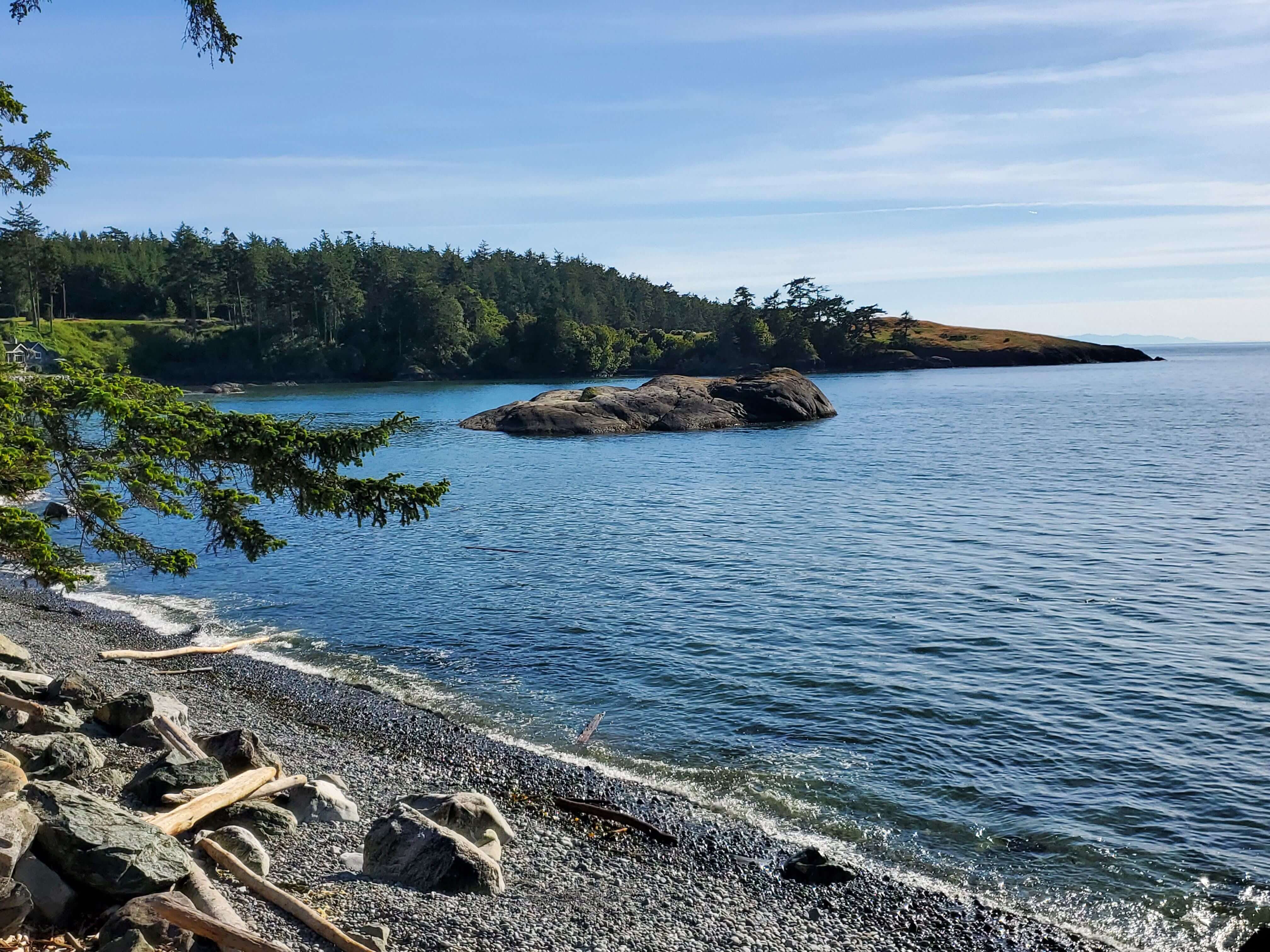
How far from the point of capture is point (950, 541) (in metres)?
33.8

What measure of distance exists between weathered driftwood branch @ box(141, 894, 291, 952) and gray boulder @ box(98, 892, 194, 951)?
36 millimetres

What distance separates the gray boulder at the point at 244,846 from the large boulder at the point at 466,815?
7.21ft

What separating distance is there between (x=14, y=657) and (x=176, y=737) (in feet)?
22.0

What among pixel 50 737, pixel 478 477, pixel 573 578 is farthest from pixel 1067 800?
pixel 478 477

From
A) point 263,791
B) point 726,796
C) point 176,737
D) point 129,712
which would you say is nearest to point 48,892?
point 263,791

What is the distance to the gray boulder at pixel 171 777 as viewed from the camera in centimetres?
1224

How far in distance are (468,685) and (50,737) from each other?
29.3 feet

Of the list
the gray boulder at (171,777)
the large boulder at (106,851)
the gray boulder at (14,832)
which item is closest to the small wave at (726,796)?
the gray boulder at (171,777)

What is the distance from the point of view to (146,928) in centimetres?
832

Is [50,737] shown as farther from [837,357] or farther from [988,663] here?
[837,357]

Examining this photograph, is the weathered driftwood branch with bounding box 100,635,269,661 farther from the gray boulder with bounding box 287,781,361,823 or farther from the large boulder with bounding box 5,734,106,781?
the gray boulder with bounding box 287,781,361,823

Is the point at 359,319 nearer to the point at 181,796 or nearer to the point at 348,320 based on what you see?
the point at 348,320

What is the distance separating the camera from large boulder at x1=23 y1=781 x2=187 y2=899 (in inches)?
348

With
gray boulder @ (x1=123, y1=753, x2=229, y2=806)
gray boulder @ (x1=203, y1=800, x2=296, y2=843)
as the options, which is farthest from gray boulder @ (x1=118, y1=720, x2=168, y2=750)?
gray boulder @ (x1=203, y1=800, x2=296, y2=843)
